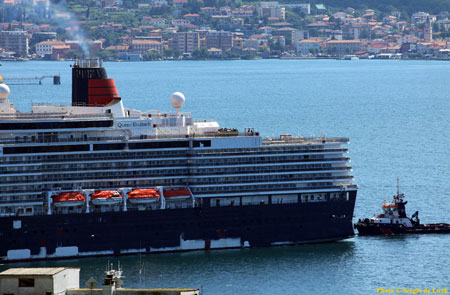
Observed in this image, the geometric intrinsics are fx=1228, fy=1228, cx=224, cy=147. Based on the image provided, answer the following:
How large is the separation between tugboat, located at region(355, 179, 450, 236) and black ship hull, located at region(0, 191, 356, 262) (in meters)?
3.31

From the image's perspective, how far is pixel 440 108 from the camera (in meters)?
141

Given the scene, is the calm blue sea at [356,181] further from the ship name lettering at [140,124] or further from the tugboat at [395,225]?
the ship name lettering at [140,124]

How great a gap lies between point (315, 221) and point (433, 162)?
29698 millimetres

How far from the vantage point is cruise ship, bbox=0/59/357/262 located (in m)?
57.9

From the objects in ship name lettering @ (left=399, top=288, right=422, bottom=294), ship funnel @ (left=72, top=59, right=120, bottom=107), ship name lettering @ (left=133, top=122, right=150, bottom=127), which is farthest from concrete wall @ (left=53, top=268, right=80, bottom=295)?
ship funnel @ (left=72, top=59, right=120, bottom=107)

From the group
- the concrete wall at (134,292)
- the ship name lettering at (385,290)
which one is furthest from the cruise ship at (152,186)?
the concrete wall at (134,292)

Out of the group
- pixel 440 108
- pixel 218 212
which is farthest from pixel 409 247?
pixel 440 108

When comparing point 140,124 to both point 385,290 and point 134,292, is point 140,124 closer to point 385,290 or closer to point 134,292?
point 385,290

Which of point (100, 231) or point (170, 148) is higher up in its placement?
point (170, 148)

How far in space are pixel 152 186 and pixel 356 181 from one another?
23310 mm

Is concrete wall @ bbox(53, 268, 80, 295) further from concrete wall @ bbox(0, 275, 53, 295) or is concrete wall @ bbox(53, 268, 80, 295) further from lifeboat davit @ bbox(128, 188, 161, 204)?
lifeboat davit @ bbox(128, 188, 161, 204)

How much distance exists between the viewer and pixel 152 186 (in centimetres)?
5981

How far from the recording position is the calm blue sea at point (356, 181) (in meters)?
55.4

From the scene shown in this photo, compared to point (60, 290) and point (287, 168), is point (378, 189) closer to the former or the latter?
point (287, 168)
